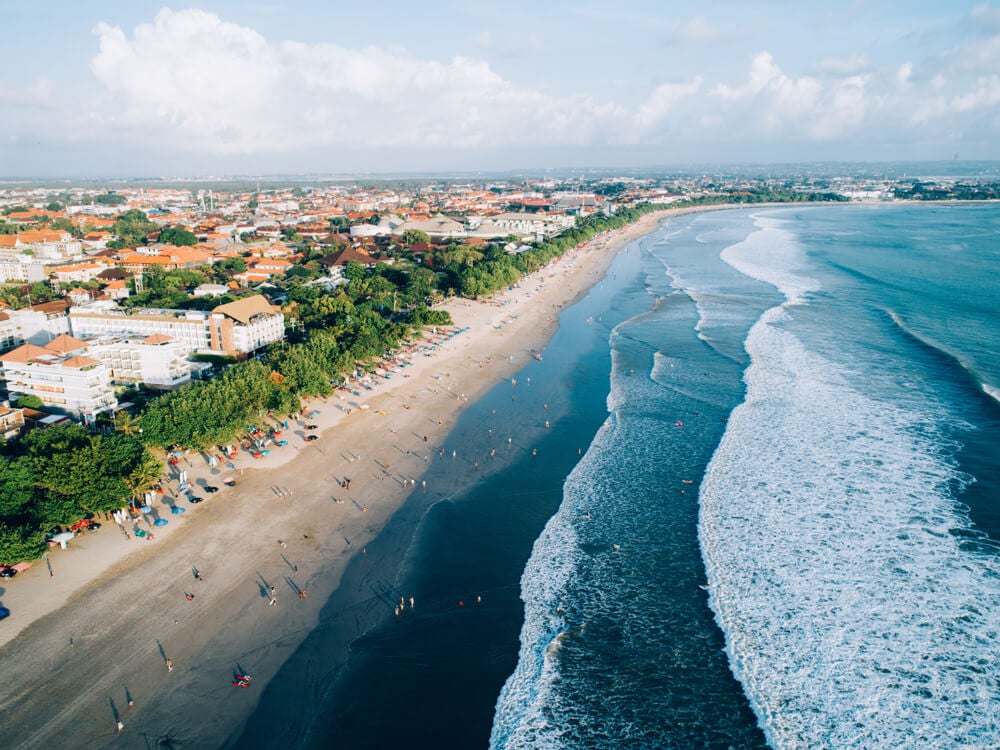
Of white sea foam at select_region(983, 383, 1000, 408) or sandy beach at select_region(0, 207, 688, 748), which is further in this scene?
white sea foam at select_region(983, 383, 1000, 408)

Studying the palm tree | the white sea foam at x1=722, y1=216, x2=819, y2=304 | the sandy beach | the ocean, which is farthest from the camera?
the white sea foam at x1=722, y1=216, x2=819, y2=304

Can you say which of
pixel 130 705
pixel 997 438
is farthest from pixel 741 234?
pixel 130 705

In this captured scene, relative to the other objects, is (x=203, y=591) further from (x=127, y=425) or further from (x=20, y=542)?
(x=127, y=425)

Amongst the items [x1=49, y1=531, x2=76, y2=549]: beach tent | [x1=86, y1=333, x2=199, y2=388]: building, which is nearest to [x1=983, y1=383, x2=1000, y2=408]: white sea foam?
[x1=49, y1=531, x2=76, y2=549]: beach tent

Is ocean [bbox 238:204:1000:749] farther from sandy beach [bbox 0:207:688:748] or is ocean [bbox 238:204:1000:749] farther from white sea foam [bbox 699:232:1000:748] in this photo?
sandy beach [bbox 0:207:688:748]

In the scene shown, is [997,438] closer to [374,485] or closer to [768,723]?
[768,723]

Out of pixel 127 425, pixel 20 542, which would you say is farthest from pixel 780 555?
pixel 127 425
